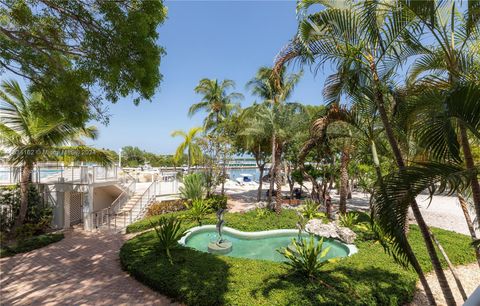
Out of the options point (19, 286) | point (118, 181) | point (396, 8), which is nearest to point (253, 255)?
point (19, 286)

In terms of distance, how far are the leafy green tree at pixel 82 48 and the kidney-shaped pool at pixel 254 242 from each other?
7.24 meters

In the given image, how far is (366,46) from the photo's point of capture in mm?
3588

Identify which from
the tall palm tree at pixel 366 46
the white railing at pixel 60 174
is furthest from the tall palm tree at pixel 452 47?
the white railing at pixel 60 174

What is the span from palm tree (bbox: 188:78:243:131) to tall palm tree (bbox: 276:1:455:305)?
2099cm

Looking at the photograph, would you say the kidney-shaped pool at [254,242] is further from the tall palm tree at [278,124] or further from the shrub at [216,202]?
the shrub at [216,202]

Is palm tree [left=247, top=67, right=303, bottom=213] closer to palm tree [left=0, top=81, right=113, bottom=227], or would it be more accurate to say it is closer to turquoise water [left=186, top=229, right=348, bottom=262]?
turquoise water [left=186, top=229, right=348, bottom=262]

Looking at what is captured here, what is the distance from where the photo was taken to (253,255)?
9852 mm

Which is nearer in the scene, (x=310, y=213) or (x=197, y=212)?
(x=310, y=213)

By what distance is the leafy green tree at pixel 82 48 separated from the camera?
4.88 metres

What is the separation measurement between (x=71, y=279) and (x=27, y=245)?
4259mm

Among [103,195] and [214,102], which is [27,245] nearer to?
[103,195]

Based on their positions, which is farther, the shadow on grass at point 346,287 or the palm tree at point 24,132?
the palm tree at point 24,132

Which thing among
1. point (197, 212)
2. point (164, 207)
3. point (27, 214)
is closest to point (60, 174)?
point (27, 214)

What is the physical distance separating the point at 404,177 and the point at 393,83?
2.01 meters
